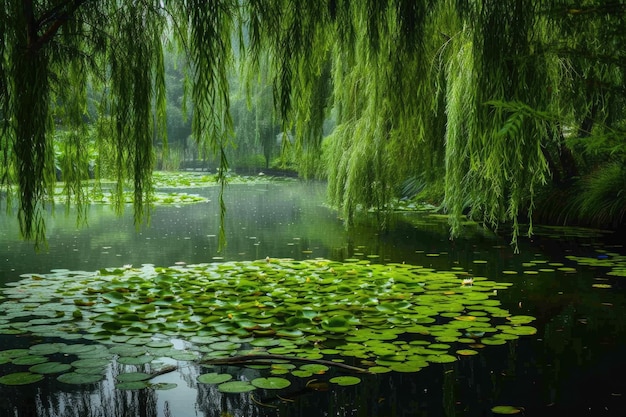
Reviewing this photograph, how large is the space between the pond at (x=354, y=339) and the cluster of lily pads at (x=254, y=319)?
1 centimetres

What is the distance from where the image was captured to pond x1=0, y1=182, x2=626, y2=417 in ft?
7.11

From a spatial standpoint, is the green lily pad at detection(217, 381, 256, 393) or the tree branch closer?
the tree branch

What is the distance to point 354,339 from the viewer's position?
277 centimetres

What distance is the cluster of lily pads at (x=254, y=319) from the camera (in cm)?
252

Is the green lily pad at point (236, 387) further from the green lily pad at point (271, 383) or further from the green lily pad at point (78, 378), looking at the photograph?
the green lily pad at point (78, 378)

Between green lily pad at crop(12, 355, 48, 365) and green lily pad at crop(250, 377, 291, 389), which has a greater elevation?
green lily pad at crop(12, 355, 48, 365)

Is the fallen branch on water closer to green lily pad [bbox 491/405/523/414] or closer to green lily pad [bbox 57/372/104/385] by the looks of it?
green lily pad [bbox 57/372/104/385]

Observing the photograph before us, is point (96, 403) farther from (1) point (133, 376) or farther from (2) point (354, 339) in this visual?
(2) point (354, 339)

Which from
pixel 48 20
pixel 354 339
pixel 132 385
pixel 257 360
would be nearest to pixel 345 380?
pixel 257 360

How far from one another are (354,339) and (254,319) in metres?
0.54

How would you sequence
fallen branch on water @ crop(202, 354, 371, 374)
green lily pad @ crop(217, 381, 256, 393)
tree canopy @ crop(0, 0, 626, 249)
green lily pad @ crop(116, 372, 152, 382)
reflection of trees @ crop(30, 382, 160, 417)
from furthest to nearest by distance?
1. fallen branch on water @ crop(202, 354, 371, 374)
2. green lily pad @ crop(116, 372, 152, 382)
3. green lily pad @ crop(217, 381, 256, 393)
4. reflection of trees @ crop(30, 382, 160, 417)
5. tree canopy @ crop(0, 0, 626, 249)

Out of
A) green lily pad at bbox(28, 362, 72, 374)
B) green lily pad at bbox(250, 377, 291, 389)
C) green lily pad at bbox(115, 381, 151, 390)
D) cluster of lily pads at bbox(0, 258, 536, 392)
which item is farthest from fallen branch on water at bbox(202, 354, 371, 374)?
green lily pad at bbox(28, 362, 72, 374)

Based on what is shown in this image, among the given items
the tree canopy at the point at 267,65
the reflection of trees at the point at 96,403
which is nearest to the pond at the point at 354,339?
the reflection of trees at the point at 96,403

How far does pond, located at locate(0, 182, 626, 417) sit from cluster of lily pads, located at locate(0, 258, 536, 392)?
14 millimetres
